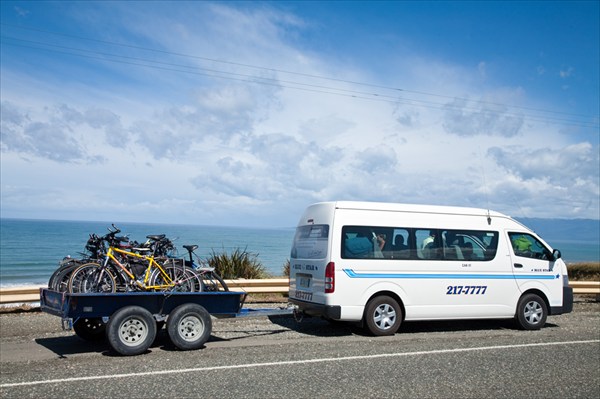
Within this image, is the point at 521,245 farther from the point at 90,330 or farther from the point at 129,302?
the point at 90,330

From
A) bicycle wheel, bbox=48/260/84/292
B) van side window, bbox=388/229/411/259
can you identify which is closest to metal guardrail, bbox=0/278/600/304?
bicycle wheel, bbox=48/260/84/292

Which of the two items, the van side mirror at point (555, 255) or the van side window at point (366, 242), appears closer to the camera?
the van side window at point (366, 242)

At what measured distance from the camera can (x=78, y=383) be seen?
23.4 ft

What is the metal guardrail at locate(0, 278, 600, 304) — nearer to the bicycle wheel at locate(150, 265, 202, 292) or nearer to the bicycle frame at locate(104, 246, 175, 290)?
the bicycle frame at locate(104, 246, 175, 290)

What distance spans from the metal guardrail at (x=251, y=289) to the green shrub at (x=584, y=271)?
17.5ft

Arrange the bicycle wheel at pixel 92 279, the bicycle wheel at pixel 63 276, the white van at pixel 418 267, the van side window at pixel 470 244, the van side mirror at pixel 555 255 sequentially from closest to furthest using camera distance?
the bicycle wheel at pixel 92 279
the bicycle wheel at pixel 63 276
the white van at pixel 418 267
the van side window at pixel 470 244
the van side mirror at pixel 555 255

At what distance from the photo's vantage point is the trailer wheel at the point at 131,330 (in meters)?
8.73

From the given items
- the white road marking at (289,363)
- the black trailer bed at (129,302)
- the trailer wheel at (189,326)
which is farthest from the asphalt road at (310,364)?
the black trailer bed at (129,302)

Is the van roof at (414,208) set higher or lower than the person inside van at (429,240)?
higher

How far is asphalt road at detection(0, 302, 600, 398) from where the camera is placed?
7.00 m

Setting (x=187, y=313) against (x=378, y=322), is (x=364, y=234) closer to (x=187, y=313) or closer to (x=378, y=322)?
(x=378, y=322)

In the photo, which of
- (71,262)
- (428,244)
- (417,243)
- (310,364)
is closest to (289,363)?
(310,364)

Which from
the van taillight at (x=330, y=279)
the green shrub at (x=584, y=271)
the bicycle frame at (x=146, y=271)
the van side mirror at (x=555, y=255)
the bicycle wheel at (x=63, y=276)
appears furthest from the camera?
the green shrub at (x=584, y=271)

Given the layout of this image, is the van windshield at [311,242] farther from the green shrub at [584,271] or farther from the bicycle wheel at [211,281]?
the green shrub at [584,271]
